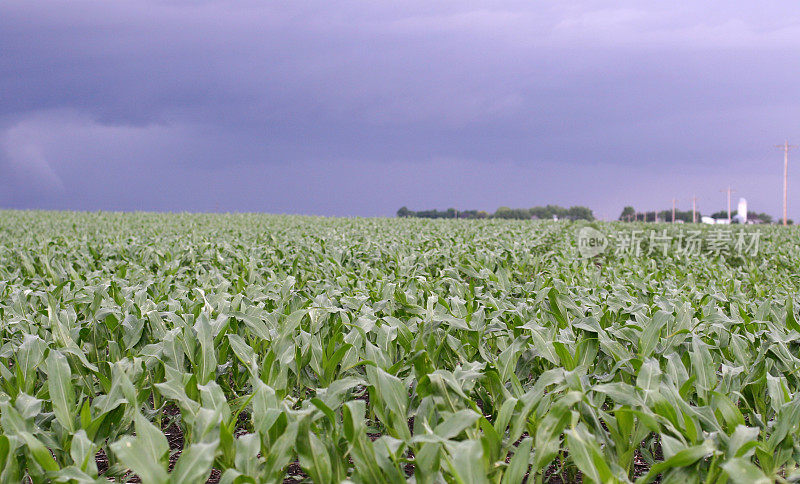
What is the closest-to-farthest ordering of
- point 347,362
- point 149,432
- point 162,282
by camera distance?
point 149,432, point 347,362, point 162,282

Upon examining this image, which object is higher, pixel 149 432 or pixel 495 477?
pixel 149 432

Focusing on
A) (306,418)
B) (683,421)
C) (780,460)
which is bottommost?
(780,460)

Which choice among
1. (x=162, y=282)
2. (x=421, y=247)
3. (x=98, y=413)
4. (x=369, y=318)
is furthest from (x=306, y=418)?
(x=421, y=247)

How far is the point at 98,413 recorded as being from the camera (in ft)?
6.77

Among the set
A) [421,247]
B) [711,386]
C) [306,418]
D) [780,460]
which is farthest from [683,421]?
[421,247]

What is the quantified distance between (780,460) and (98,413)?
2426 mm

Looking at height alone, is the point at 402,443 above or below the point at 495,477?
above

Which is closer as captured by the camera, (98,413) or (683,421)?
(683,421)

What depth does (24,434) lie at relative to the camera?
5.00ft

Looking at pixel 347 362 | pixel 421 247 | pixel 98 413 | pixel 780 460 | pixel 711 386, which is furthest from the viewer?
pixel 421 247

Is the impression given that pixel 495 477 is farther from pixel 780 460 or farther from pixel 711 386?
pixel 711 386

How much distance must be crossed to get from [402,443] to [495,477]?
0.36m

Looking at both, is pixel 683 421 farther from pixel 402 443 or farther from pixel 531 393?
pixel 402 443

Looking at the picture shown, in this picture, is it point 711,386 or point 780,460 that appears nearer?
point 780,460
